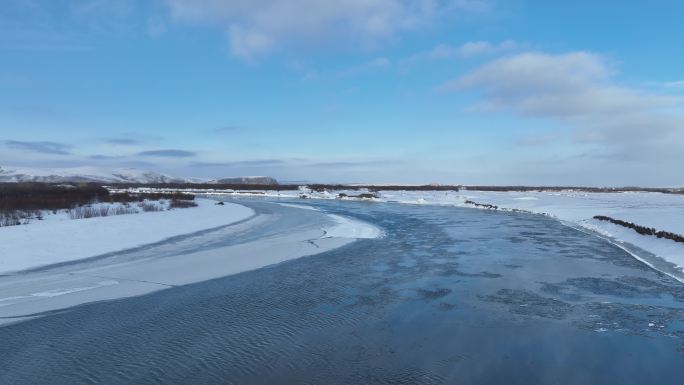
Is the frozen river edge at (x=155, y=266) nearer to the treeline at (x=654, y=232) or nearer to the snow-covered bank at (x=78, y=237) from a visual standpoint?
the snow-covered bank at (x=78, y=237)

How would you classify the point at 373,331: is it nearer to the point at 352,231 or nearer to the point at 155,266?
the point at 155,266

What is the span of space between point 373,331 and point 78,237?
11.9 m

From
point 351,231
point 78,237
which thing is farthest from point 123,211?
point 351,231

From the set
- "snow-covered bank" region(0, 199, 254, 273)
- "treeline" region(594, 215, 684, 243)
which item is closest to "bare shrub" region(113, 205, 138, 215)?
"snow-covered bank" region(0, 199, 254, 273)

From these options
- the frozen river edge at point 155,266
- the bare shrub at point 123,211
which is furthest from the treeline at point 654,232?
the bare shrub at point 123,211

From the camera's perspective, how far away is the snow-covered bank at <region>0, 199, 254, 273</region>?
11.8 meters

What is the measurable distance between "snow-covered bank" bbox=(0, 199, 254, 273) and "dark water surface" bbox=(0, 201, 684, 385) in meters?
5.21

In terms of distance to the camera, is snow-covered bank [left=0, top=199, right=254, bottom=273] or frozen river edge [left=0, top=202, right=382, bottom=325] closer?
frozen river edge [left=0, top=202, right=382, bottom=325]

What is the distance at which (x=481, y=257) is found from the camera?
13523 millimetres

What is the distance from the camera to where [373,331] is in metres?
6.70

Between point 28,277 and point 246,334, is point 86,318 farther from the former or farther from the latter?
point 28,277

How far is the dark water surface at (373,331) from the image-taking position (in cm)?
518

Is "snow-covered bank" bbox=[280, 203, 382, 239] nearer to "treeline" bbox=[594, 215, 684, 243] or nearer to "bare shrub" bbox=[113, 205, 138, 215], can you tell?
"treeline" bbox=[594, 215, 684, 243]

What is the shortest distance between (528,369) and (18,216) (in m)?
20.5
